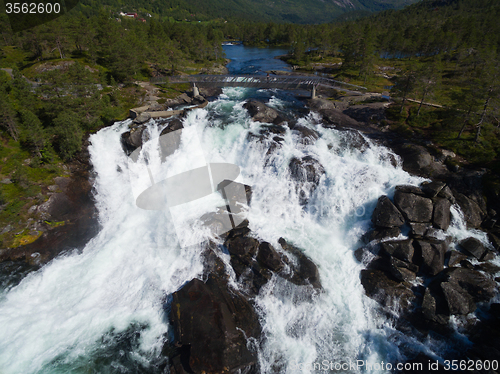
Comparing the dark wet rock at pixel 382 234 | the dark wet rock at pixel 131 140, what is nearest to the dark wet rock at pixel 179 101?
the dark wet rock at pixel 131 140

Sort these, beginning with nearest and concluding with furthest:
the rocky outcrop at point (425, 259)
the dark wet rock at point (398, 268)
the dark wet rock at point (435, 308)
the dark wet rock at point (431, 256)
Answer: the dark wet rock at point (435, 308) < the rocky outcrop at point (425, 259) < the dark wet rock at point (398, 268) < the dark wet rock at point (431, 256)

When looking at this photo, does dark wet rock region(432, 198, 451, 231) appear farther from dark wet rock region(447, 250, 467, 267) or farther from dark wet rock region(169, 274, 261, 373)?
dark wet rock region(169, 274, 261, 373)

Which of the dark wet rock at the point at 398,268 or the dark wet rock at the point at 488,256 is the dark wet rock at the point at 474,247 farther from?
the dark wet rock at the point at 398,268

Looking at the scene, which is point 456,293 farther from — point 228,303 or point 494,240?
point 228,303

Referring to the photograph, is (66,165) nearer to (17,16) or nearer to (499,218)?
(499,218)

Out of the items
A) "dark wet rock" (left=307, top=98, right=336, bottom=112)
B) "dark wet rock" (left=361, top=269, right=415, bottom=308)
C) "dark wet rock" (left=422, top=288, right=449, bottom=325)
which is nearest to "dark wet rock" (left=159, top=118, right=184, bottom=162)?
"dark wet rock" (left=307, top=98, right=336, bottom=112)

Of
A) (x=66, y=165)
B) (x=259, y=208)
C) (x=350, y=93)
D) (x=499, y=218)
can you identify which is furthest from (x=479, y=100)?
(x=66, y=165)

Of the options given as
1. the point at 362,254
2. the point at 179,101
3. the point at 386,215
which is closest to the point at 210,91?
the point at 179,101
